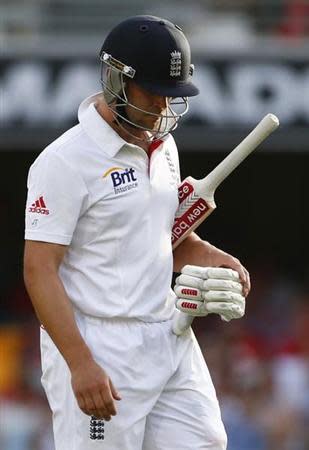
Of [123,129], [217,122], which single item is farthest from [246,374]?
[123,129]

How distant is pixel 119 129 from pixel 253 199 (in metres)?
8.24

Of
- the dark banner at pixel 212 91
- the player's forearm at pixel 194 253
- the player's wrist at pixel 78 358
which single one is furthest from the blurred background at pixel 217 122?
the player's wrist at pixel 78 358

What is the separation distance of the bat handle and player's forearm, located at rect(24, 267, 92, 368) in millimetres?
422

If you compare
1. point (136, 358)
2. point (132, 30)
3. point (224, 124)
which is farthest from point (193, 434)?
point (224, 124)

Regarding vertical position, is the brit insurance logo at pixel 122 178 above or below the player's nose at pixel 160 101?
below

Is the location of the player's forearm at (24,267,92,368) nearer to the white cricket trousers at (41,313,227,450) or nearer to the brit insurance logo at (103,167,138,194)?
the white cricket trousers at (41,313,227,450)

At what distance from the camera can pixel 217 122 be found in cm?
909

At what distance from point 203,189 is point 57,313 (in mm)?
749

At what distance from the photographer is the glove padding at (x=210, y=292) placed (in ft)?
13.5

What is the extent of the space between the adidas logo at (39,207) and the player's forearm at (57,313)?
0.17 m

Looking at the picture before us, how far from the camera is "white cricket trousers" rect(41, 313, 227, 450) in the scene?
4.09 meters

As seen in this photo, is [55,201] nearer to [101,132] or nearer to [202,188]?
[101,132]

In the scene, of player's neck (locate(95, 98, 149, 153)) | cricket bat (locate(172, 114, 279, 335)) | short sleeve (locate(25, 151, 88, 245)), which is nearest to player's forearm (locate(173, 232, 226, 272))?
cricket bat (locate(172, 114, 279, 335))

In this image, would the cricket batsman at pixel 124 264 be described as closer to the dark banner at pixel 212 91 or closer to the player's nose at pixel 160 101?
the player's nose at pixel 160 101
